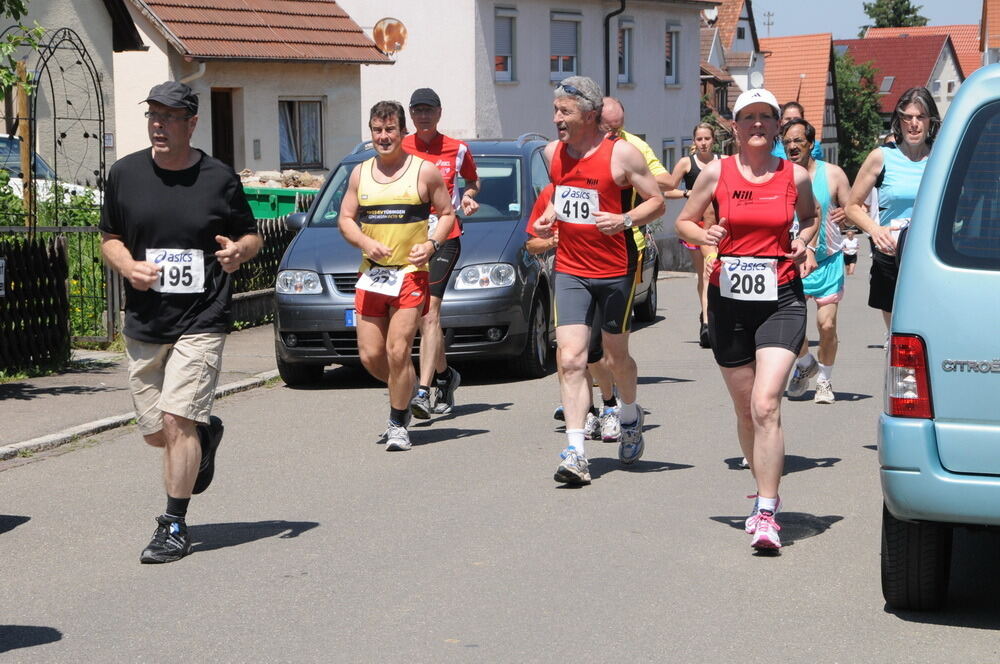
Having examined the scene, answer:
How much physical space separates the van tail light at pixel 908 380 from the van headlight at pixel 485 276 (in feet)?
22.4

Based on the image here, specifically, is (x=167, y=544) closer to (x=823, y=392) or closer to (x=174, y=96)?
(x=174, y=96)

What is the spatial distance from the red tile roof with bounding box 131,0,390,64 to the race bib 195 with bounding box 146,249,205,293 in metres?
20.1

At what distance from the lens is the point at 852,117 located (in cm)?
8950

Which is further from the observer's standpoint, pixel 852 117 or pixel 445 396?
pixel 852 117

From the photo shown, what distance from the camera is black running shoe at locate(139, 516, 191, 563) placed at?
22.1 ft

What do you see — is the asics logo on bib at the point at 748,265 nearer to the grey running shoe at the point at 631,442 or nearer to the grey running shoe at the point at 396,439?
the grey running shoe at the point at 631,442

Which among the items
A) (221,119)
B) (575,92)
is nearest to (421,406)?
(575,92)

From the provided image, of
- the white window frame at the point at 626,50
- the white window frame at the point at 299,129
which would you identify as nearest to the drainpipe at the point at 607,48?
the white window frame at the point at 626,50

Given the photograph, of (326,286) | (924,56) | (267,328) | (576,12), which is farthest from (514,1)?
(924,56)

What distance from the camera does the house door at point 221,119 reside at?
2864 cm

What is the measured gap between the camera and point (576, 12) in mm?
41156

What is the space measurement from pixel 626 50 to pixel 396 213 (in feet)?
116

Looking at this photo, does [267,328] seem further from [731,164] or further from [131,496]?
[731,164]

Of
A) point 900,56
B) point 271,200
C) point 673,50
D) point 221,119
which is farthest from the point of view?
point 900,56
